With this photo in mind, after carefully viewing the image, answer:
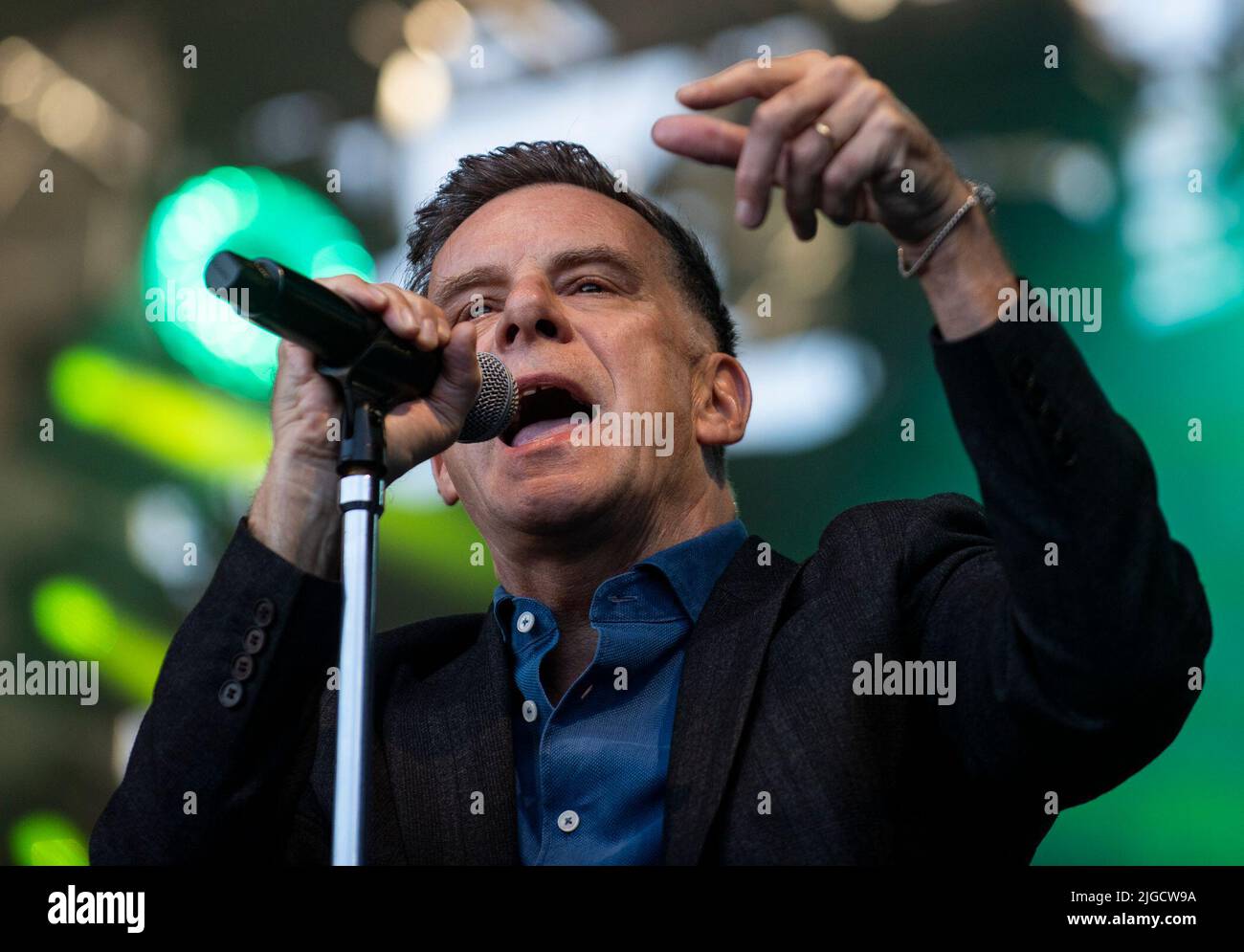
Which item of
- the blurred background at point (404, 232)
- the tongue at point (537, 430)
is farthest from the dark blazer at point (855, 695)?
the blurred background at point (404, 232)

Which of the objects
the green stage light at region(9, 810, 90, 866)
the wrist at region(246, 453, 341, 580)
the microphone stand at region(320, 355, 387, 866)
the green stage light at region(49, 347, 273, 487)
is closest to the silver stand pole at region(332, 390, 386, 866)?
the microphone stand at region(320, 355, 387, 866)

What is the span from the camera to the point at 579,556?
193 centimetres

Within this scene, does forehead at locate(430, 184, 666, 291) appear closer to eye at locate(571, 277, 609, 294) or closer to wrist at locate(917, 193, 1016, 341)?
eye at locate(571, 277, 609, 294)

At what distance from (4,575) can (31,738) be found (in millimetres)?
374

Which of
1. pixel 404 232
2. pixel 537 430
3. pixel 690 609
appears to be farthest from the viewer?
pixel 404 232

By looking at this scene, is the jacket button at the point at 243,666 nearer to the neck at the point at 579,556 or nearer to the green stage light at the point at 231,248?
the neck at the point at 579,556

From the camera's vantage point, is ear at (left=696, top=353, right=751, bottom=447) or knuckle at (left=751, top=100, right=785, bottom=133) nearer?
knuckle at (left=751, top=100, right=785, bottom=133)

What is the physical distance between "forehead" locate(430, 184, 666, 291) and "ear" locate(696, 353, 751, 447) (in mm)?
182

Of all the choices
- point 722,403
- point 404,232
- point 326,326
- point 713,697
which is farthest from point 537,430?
point 404,232

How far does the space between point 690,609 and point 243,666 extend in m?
0.61

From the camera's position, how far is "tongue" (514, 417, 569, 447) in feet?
6.19

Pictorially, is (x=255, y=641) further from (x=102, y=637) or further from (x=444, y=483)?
(x=102, y=637)

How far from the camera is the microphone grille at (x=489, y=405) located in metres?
1.45

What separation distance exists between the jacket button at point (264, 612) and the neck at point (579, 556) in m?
0.53
